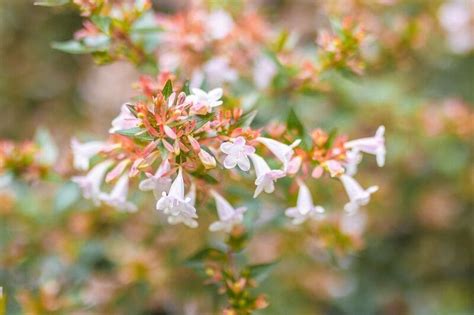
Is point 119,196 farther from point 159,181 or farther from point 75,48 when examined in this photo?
point 75,48

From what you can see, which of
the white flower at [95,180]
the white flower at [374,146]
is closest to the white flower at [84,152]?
the white flower at [95,180]

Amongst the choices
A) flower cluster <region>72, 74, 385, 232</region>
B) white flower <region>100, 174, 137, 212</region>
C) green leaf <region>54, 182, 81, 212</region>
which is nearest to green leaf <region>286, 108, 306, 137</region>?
flower cluster <region>72, 74, 385, 232</region>

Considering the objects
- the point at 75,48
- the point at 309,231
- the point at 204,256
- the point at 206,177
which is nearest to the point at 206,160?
the point at 206,177

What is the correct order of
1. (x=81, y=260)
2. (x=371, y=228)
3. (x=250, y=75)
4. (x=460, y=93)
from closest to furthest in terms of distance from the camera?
(x=250, y=75)
(x=81, y=260)
(x=371, y=228)
(x=460, y=93)

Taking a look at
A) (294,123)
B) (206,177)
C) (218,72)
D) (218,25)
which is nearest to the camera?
(206,177)

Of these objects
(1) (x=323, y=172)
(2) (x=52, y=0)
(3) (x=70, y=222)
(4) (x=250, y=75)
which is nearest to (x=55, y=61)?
(3) (x=70, y=222)

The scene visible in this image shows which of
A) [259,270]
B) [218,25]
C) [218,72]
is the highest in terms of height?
[218,25]

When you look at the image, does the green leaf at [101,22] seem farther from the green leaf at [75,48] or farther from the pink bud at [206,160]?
the pink bud at [206,160]

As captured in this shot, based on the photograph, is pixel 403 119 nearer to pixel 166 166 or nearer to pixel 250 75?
pixel 250 75
